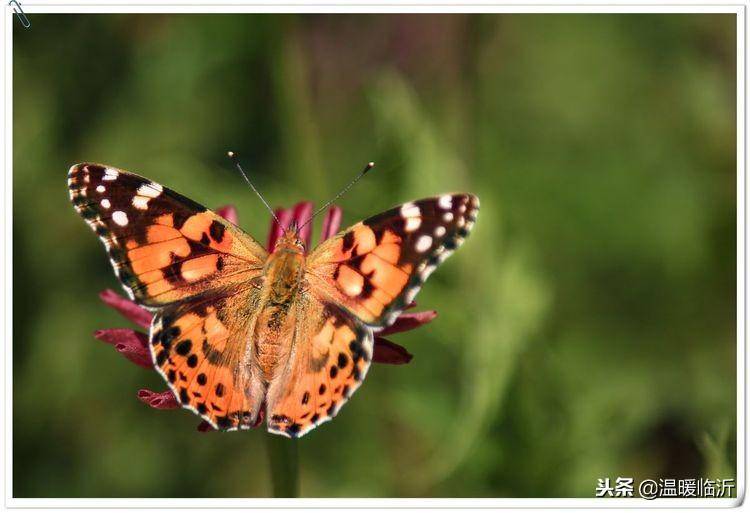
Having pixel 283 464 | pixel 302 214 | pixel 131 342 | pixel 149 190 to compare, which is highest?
pixel 149 190

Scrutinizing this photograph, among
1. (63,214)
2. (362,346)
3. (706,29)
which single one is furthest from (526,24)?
(362,346)

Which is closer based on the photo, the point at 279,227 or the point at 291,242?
the point at 291,242

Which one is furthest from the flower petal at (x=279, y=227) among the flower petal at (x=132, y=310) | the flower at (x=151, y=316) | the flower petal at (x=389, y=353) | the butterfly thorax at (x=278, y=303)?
the flower petal at (x=389, y=353)

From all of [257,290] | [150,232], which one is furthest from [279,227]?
[150,232]

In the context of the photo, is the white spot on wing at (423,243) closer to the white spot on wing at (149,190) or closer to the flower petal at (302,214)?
the flower petal at (302,214)

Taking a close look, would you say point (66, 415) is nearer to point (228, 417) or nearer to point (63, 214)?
point (63, 214)

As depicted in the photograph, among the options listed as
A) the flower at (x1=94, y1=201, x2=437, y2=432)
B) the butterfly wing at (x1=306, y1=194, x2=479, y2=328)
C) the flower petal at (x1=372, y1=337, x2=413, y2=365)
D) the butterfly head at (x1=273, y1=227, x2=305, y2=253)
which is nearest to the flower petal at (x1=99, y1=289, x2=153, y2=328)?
the flower at (x1=94, y1=201, x2=437, y2=432)

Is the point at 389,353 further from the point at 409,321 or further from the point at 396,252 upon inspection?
the point at 396,252
